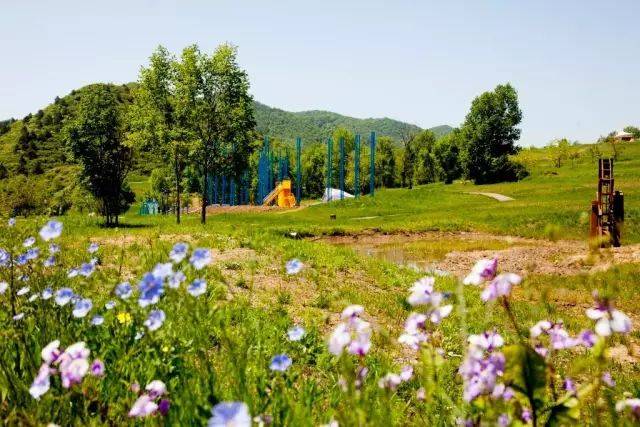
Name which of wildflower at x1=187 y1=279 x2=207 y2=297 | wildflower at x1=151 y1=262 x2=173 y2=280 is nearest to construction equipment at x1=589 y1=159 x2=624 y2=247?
wildflower at x1=187 y1=279 x2=207 y2=297

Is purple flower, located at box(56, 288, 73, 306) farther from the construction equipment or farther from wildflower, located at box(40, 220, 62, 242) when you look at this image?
the construction equipment

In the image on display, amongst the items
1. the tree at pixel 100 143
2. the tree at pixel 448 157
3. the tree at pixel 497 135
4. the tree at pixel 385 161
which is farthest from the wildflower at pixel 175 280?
the tree at pixel 385 161

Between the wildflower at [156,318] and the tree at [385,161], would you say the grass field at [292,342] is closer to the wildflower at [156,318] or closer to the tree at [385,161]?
the wildflower at [156,318]

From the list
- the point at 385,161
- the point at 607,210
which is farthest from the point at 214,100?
the point at 385,161

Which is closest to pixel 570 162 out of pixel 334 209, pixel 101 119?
pixel 334 209

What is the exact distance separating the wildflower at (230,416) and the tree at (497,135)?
76245 millimetres

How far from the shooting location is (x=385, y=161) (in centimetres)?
10950

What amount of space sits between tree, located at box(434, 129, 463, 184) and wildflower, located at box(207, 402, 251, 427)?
9746cm

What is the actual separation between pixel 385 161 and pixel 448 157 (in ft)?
52.7

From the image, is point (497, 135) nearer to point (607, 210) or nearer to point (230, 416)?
point (607, 210)

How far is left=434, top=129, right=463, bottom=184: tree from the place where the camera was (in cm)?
9725

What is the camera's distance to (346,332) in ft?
6.26

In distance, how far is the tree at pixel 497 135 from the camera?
2876 inches

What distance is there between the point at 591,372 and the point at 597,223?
15009 millimetres
